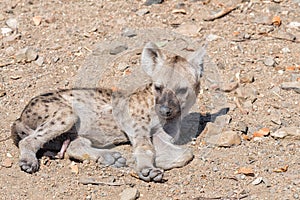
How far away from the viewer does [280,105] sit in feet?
24.0

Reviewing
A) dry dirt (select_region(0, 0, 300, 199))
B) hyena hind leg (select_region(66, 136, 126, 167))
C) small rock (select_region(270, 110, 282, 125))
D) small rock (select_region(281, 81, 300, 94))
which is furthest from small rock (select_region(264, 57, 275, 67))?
hyena hind leg (select_region(66, 136, 126, 167))

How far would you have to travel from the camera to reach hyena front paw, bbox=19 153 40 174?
6.39 meters

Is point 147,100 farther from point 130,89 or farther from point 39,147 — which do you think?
point 39,147

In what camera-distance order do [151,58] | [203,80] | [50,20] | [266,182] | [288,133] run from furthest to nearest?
[50,20], [203,80], [151,58], [288,133], [266,182]

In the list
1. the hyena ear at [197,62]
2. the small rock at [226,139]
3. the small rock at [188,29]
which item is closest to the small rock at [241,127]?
the small rock at [226,139]

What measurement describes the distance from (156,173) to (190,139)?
84cm

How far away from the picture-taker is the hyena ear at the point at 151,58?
700 cm

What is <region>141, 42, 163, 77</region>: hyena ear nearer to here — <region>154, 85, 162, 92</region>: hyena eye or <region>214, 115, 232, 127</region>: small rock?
<region>154, 85, 162, 92</region>: hyena eye

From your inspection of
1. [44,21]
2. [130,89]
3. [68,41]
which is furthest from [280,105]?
[44,21]

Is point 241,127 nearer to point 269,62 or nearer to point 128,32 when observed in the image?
point 269,62

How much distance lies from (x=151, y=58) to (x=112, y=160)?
3.63ft

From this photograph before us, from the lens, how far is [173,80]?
683 cm

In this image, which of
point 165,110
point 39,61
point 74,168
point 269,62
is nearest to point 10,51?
point 39,61

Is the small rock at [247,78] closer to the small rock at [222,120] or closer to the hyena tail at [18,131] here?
the small rock at [222,120]
